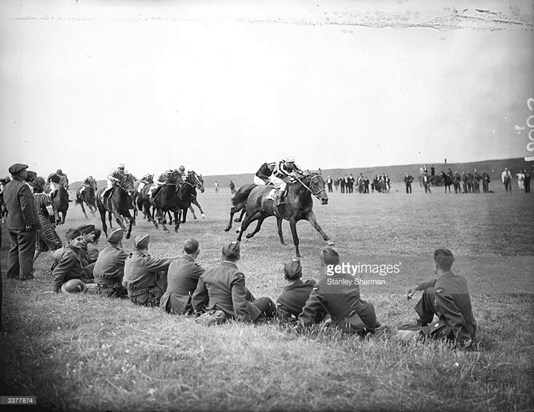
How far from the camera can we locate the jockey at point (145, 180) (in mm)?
6537

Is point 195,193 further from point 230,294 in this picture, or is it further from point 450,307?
point 450,307

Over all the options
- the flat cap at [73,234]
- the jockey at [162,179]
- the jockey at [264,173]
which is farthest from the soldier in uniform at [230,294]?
the flat cap at [73,234]

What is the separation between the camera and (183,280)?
5559 mm

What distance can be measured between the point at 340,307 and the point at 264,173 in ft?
7.26

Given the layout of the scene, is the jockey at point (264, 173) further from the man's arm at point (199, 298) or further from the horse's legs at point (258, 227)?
the man's arm at point (199, 298)

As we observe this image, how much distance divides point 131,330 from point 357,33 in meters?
4.37

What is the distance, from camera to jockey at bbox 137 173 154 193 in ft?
21.4

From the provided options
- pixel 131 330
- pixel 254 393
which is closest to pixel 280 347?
pixel 254 393

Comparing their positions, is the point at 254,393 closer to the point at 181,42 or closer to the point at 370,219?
the point at 370,219

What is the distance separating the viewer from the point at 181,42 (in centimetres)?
608

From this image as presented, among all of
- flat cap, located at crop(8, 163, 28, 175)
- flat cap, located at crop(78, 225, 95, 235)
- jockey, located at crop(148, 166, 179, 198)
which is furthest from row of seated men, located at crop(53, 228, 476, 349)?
flat cap, located at crop(8, 163, 28, 175)

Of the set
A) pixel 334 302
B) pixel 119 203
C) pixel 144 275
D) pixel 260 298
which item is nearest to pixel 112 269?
pixel 144 275

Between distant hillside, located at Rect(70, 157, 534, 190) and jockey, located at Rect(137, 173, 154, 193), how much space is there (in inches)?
19.4

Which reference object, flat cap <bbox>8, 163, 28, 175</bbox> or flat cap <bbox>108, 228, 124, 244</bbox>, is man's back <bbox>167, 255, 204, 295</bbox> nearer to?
flat cap <bbox>108, 228, 124, 244</bbox>
